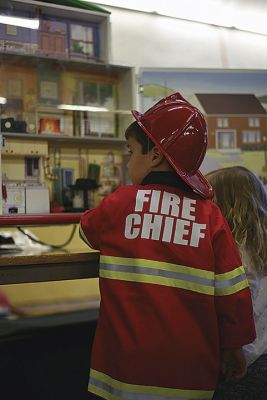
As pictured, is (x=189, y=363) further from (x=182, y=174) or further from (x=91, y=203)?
(x=91, y=203)

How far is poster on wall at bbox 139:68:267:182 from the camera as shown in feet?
7.41

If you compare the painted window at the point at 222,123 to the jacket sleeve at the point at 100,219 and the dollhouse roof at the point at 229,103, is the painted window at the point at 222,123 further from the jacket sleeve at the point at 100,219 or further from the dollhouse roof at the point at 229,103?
the jacket sleeve at the point at 100,219

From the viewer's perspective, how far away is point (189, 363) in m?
0.94

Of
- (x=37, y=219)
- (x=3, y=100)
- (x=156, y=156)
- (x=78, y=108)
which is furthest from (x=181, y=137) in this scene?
(x=78, y=108)

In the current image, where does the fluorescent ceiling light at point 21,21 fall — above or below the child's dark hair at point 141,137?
above

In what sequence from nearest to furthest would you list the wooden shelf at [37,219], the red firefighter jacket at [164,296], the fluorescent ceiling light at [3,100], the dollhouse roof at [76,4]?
1. the red firefighter jacket at [164,296]
2. the wooden shelf at [37,219]
3. the fluorescent ceiling light at [3,100]
4. the dollhouse roof at [76,4]

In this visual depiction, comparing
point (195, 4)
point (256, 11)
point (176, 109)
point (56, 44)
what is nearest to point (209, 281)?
point (176, 109)

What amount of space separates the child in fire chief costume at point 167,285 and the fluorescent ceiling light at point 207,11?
2005 millimetres

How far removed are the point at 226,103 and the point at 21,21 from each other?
111 cm

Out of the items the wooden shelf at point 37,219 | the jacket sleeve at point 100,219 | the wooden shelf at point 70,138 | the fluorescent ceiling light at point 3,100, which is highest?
the fluorescent ceiling light at point 3,100

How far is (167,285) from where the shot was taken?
36.9 inches

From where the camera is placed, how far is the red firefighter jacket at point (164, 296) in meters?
0.93

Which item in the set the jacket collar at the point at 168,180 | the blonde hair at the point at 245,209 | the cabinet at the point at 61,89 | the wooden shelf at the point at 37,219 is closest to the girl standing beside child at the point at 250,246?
the blonde hair at the point at 245,209

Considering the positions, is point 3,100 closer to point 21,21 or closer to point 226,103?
point 21,21
